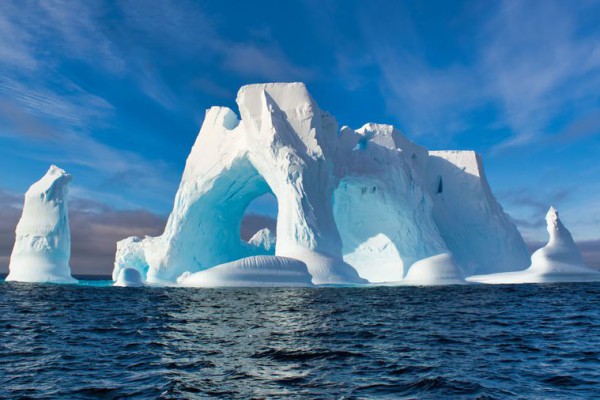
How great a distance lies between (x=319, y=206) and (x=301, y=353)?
19938 millimetres

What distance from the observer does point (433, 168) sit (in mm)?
37281

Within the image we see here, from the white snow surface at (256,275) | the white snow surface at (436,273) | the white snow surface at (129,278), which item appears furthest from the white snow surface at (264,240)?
the white snow surface at (256,275)

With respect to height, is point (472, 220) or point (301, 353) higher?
point (472, 220)

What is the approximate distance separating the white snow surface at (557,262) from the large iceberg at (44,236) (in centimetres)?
2586

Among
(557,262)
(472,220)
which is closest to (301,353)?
(557,262)

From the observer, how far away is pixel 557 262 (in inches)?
1055

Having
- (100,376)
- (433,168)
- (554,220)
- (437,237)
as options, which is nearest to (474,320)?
(100,376)

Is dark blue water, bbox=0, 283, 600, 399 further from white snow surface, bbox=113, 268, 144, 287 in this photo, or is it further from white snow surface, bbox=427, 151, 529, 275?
white snow surface, bbox=427, 151, 529, 275

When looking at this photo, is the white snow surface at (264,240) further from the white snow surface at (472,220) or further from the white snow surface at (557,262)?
the white snow surface at (557,262)

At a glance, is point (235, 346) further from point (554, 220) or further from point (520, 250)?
point (520, 250)

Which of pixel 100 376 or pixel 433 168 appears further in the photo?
pixel 433 168

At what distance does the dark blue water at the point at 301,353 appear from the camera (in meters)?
5.89

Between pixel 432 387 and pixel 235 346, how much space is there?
3.59 metres

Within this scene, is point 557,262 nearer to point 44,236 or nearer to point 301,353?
point 301,353
